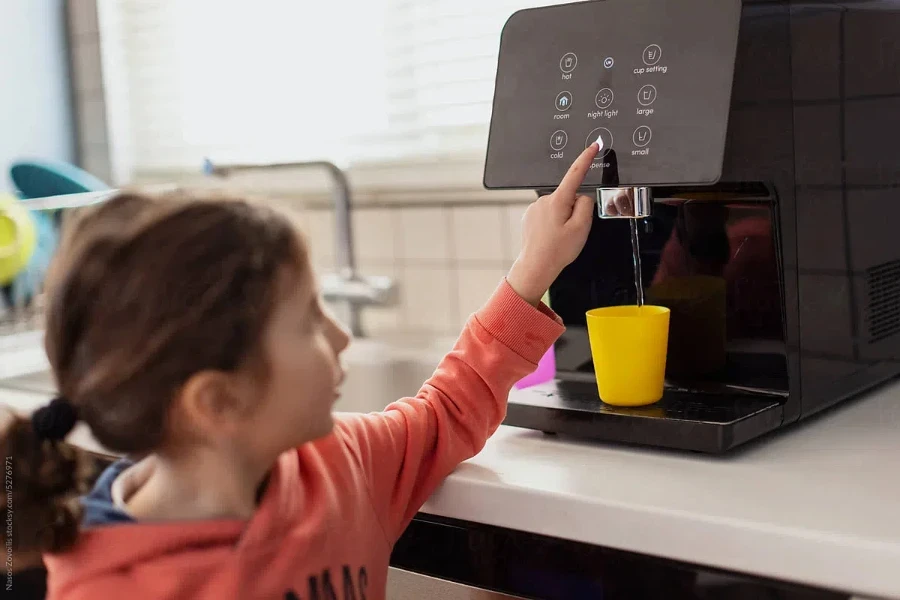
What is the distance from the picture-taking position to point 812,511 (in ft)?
2.27

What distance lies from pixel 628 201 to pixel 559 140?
9 centimetres

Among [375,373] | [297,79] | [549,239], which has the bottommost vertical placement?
[375,373]

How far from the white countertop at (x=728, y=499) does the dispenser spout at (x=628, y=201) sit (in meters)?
0.20

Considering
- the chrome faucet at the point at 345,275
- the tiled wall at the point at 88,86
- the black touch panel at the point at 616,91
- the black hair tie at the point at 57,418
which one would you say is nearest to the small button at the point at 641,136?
the black touch panel at the point at 616,91

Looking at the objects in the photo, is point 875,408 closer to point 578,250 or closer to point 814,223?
point 814,223

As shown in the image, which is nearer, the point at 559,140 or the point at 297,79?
the point at 559,140

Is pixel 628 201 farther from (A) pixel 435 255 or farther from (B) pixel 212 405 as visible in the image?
(A) pixel 435 255

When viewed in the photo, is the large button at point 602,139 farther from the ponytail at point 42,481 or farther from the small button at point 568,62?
the ponytail at point 42,481

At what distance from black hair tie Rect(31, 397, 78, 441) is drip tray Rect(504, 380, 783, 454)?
0.38 metres

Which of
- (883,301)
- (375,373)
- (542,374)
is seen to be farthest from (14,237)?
(883,301)

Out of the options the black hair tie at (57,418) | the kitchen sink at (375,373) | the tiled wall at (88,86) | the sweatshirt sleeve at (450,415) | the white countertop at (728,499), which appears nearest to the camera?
the white countertop at (728,499)


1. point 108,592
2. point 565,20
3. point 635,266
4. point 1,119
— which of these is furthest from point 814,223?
point 1,119

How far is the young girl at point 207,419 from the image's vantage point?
0.71m

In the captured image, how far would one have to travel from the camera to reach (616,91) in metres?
0.85
